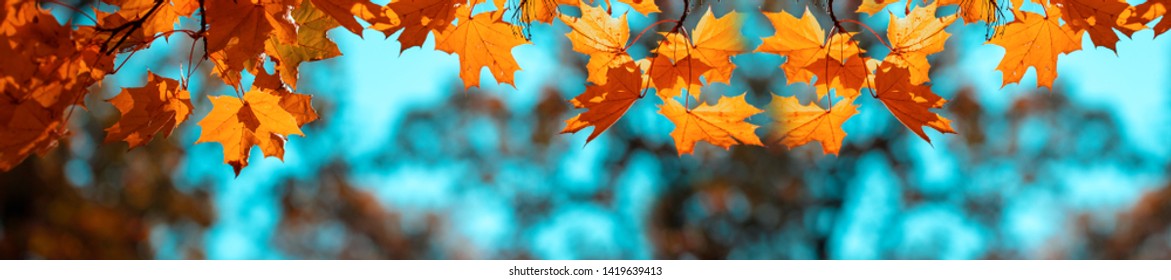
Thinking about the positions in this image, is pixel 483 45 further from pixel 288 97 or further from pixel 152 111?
pixel 152 111

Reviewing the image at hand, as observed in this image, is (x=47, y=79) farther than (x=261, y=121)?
No

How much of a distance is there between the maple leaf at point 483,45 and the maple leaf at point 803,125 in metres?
0.35

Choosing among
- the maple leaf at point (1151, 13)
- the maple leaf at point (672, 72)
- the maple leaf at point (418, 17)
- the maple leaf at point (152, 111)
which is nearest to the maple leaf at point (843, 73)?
the maple leaf at point (672, 72)

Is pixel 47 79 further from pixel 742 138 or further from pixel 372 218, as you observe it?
pixel 372 218

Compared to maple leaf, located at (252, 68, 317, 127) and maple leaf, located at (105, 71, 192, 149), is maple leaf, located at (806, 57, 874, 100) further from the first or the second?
maple leaf, located at (105, 71, 192, 149)

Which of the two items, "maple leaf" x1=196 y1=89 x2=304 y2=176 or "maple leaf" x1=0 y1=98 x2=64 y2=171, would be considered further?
"maple leaf" x1=196 y1=89 x2=304 y2=176

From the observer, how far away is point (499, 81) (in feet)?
3.14

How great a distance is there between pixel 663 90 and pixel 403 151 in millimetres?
4973

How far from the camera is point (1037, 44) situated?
0.92 meters

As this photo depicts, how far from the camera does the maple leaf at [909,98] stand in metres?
0.82

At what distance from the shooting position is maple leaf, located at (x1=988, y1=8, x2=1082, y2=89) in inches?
35.0

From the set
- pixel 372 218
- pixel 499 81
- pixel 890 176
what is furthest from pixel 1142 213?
pixel 499 81

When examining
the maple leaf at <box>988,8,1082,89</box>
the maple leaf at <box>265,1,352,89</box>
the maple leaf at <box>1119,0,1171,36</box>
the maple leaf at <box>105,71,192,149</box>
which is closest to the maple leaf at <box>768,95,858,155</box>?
the maple leaf at <box>988,8,1082,89</box>

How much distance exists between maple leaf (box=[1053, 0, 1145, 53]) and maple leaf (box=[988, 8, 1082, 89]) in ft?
0.26
